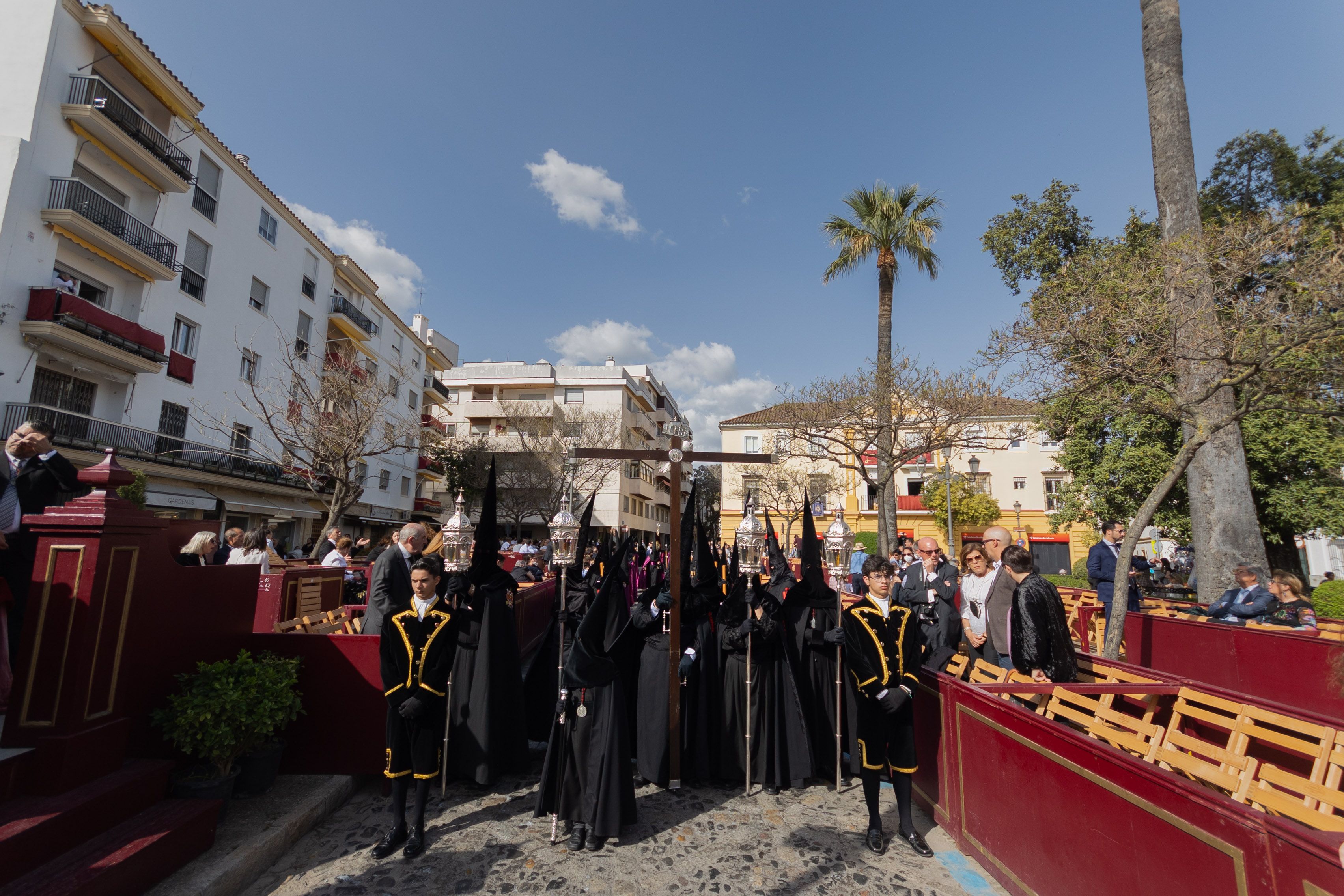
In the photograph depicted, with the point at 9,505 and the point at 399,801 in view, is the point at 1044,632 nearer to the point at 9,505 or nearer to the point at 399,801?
the point at 399,801

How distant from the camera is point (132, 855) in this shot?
3268 millimetres

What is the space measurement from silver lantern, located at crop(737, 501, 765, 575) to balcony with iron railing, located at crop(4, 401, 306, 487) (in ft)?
51.0

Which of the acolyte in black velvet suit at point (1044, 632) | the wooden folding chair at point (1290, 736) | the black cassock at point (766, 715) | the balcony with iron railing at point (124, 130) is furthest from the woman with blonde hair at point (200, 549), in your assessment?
the balcony with iron railing at point (124, 130)

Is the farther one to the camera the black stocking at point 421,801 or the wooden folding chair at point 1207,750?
the black stocking at point 421,801

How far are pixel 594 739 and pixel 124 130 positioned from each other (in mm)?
23016

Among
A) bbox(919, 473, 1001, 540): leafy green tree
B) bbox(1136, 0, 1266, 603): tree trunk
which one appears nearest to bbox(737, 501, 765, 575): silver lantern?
bbox(1136, 0, 1266, 603): tree trunk

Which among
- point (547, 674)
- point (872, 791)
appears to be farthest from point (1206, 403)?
point (547, 674)

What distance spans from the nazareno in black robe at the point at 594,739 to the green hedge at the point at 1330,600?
14892 mm

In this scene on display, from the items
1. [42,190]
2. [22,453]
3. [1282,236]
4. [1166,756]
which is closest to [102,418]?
[42,190]

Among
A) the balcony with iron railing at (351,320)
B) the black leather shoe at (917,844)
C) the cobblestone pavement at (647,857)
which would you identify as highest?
the balcony with iron railing at (351,320)

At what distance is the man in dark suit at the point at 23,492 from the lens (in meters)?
4.14

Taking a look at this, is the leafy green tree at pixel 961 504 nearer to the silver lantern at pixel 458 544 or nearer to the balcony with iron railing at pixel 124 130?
the silver lantern at pixel 458 544

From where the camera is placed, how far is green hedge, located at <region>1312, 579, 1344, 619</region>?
1245cm

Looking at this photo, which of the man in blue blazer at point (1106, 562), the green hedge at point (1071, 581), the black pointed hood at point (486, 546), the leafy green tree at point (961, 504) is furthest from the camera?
the leafy green tree at point (961, 504)
